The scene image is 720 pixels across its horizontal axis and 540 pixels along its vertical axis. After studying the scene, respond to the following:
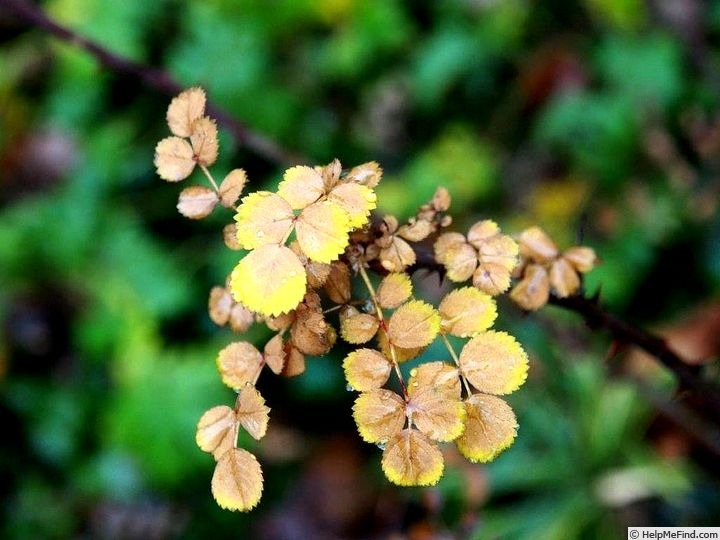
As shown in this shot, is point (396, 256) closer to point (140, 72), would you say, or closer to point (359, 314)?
point (359, 314)

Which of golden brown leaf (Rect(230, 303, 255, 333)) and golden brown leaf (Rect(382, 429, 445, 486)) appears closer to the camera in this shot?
golden brown leaf (Rect(382, 429, 445, 486))

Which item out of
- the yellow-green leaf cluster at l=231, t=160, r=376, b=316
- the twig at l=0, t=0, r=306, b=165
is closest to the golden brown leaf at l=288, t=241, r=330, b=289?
the yellow-green leaf cluster at l=231, t=160, r=376, b=316

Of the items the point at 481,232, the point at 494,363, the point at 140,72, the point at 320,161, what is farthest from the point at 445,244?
the point at 320,161

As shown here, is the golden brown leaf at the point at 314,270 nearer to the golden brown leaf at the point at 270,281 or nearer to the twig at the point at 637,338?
the golden brown leaf at the point at 270,281

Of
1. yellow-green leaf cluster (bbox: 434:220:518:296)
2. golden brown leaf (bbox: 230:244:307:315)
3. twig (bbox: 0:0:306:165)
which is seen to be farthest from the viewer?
twig (bbox: 0:0:306:165)

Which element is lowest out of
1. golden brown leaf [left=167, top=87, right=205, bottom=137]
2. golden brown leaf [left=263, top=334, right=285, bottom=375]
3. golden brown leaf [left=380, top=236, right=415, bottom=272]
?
golden brown leaf [left=263, top=334, right=285, bottom=375]

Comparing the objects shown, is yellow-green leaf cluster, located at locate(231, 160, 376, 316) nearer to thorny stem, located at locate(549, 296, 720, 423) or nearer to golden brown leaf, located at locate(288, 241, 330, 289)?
golden brown leaf, located at locate(288, 241, 330, 289)

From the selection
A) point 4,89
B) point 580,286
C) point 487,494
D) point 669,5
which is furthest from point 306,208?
point 4,89
